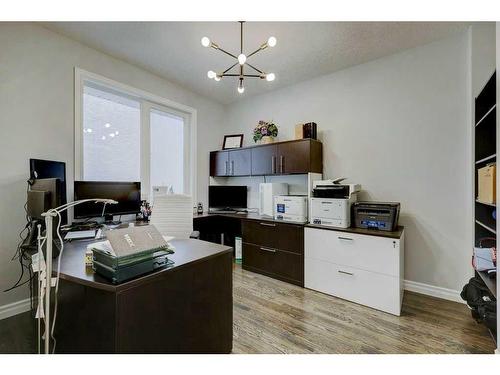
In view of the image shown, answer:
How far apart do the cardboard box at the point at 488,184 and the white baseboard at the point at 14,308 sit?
4.17 m

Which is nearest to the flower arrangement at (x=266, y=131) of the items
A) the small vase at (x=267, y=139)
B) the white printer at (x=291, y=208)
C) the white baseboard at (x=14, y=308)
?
the small vase at (x=267, y=139)

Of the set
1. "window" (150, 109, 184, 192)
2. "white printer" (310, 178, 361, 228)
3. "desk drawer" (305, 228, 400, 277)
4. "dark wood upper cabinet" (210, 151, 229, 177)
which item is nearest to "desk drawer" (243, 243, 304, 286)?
"desk drawer" (305, 228, 400, 277)

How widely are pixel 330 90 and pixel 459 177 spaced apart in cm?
185

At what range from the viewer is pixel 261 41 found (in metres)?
2.57

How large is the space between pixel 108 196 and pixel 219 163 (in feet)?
6.18

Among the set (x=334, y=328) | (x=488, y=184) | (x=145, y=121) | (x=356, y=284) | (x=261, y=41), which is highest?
(x=261, y=41)

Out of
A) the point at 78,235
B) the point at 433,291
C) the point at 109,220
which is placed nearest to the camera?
the point at 78,235

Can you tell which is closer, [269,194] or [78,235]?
[78,235]

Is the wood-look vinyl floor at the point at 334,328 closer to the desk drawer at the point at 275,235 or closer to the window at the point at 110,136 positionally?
the desk drawer at the point at 275,235

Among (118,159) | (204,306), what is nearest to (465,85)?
(204,306)

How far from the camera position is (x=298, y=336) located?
1942 millimetres

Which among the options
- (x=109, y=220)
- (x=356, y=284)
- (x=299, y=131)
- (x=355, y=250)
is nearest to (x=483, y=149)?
(x=355, y=250)

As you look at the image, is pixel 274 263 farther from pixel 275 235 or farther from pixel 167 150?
Answer: pixel 167 150

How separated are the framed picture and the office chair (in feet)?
6.31
